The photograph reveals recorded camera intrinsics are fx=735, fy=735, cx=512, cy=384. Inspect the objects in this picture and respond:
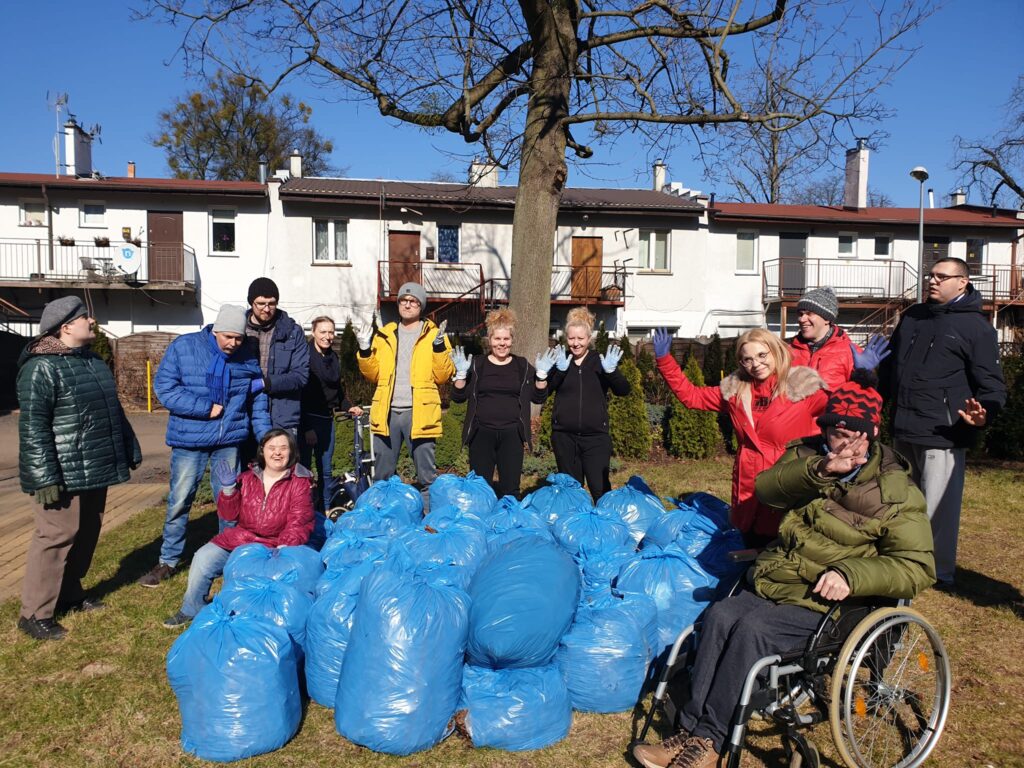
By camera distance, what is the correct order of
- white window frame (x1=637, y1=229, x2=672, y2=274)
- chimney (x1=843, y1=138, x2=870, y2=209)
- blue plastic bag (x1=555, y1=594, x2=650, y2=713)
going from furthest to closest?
chimney (x1=843, y1=138, x2=870, y2=209), white window frame (x1=637, y1=229, x2=672, y2=274), blue plastic bag (x1=555, y1=594, x2=650, y2=713)

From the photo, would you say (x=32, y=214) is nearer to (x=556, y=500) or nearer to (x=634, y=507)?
(x=556, y=500)

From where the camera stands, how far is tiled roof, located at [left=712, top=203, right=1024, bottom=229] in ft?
79.0

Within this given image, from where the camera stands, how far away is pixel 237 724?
294 cm

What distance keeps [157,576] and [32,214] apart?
2159 cm

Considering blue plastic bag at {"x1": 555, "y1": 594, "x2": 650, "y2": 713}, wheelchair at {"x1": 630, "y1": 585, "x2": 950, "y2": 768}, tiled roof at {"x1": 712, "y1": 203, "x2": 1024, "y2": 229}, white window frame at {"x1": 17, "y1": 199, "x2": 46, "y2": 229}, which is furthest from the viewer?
tiled roof at {"x1": 712, "y1": 203, "x2": 1024, "y2": 229}

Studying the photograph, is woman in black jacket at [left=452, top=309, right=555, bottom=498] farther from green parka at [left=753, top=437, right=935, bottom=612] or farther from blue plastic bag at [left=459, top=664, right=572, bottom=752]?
green parka at [left=753, top=437, right=935, bottom=612]

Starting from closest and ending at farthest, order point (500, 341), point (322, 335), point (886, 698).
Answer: point (886, 698)
point (500, 341)
point (322, 335)

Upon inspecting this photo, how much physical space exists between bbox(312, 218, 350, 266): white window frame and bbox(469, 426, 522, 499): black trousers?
17526 mm

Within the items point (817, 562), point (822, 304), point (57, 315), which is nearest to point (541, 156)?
point (822, 304)

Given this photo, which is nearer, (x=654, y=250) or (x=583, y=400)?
(x=583, y=400)

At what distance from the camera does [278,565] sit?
3760mm

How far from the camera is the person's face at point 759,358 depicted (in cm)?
398

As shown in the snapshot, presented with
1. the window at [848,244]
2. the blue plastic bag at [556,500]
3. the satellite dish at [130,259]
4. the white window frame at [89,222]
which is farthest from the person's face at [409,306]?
the window at [848,244]

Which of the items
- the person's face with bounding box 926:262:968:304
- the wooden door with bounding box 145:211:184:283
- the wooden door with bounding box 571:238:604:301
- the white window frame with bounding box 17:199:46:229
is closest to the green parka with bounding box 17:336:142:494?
the person's face with bounding box 926:262:968:304
